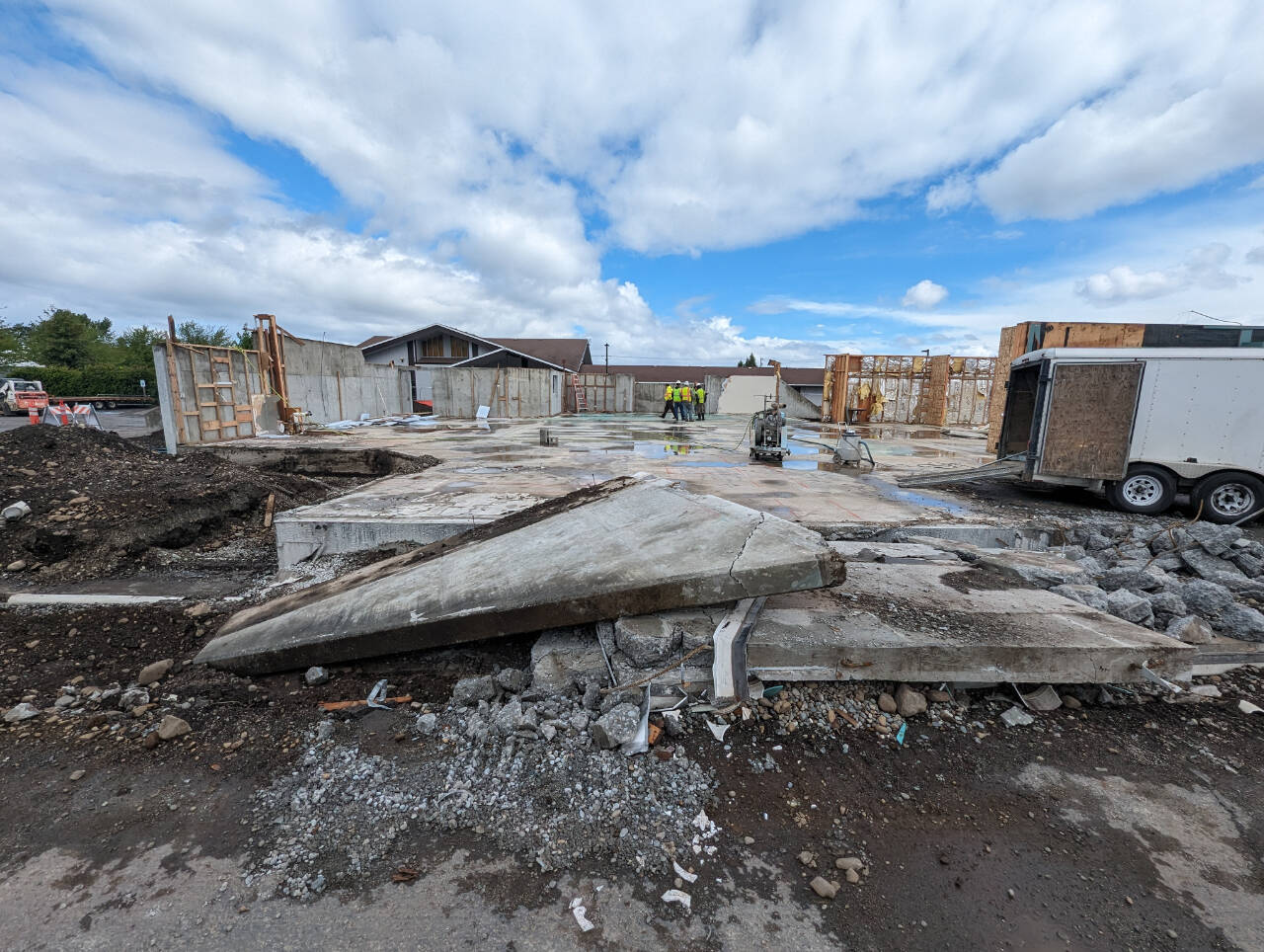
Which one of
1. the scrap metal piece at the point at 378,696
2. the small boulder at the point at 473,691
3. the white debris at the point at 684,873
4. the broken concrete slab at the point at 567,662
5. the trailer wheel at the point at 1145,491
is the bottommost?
the white debris at the point at 684,873

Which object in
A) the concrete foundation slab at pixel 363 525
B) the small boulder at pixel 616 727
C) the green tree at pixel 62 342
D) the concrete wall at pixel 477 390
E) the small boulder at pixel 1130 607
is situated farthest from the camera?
the green tree at pixel 62 342

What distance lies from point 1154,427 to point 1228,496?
3.90 feet

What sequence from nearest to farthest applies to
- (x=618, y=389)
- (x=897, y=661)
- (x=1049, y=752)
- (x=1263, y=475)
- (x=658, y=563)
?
(x=1049, y=752) < (x=897, y=661) < (x=658, y=563) < (x=1263, y=475) < (x=618, y=389)

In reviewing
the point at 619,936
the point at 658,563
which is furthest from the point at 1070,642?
the point at 619,936

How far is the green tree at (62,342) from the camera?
145ft

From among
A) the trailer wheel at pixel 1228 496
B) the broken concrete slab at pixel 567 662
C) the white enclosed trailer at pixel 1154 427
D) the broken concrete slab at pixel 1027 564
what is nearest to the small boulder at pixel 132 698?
the broken concrete slab at pixel 567 662

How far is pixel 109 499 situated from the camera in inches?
250

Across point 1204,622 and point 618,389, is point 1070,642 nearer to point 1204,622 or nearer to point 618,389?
point 1204,622

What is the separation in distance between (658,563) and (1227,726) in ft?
10.2

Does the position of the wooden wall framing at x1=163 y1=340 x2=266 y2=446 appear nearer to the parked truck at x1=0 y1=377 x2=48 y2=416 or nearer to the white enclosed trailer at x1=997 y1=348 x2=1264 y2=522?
the parked truck at x1=0 y1=377 x2=48 y2=416

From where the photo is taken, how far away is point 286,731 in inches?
111

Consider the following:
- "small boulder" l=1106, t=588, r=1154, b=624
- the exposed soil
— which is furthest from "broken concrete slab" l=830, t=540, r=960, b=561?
the exposed soil

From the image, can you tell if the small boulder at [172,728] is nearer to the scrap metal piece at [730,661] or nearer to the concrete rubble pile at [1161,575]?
the scrap metal piece at [730,661]

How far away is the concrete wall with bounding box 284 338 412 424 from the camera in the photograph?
17062mm
